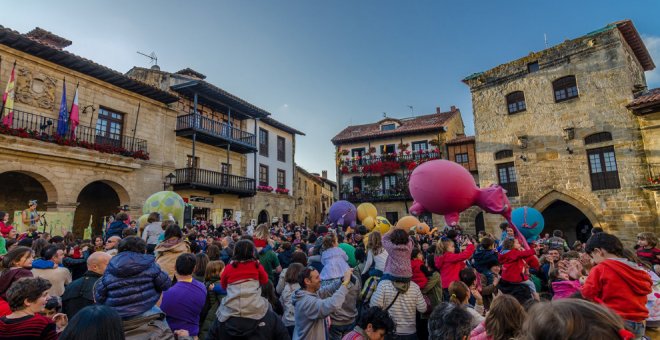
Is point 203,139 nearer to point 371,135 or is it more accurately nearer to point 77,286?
point 371,135

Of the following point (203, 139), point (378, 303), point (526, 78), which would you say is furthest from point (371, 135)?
point (378, 303)

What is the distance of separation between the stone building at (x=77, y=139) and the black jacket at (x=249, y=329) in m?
11.0

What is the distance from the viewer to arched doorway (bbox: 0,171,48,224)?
12.9m

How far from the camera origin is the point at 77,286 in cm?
353

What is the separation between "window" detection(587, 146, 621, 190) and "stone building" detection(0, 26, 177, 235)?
67.1ft

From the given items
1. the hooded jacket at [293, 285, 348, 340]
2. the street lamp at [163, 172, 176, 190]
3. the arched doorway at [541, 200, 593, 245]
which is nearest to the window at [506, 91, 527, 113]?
the arched doorway at [541, 200, 593, 245]

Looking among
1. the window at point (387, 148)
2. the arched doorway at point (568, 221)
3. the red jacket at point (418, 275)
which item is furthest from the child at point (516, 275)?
the window at point (387, 148)

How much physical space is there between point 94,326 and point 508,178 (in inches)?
794

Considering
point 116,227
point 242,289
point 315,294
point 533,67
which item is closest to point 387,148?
point 533,67

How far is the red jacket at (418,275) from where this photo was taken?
4.06 meters

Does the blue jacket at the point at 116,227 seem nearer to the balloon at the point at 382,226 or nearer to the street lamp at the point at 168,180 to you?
the balloon at the point at 382,226

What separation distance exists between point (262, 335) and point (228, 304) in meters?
0.42

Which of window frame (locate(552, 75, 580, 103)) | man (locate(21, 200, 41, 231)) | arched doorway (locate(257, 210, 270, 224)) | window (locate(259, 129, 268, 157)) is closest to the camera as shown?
man (locate(21, 200, 41, 231))

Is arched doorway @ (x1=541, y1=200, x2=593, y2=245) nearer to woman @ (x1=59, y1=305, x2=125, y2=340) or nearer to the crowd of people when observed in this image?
the crowd of people
